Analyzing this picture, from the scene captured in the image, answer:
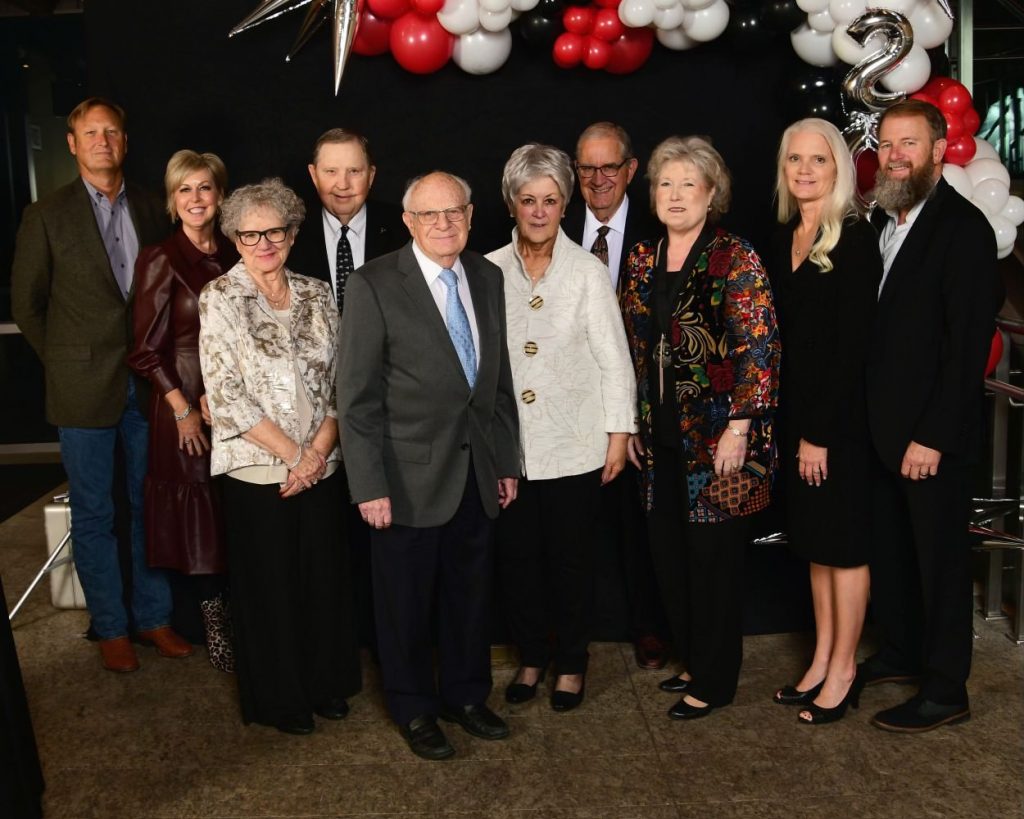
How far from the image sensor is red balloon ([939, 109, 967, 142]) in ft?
12.3

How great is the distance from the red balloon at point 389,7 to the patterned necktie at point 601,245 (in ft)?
3.23

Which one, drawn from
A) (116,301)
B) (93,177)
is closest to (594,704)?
(116,301)

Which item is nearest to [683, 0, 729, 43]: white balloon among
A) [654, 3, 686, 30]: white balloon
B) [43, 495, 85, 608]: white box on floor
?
[654, 3, 686, 30]: white balloon

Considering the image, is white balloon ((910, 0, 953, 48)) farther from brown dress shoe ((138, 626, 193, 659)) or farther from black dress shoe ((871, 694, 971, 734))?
brown dress shoe ((138, 626, 193, 659))

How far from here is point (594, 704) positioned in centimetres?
372

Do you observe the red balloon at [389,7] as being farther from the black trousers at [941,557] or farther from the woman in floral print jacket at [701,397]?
the black trousers at [941,557]

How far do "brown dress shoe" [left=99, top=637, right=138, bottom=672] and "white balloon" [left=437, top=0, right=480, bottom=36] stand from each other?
248 cm

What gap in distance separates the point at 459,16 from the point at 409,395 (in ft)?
4.48

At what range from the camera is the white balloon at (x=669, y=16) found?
3.71 meters

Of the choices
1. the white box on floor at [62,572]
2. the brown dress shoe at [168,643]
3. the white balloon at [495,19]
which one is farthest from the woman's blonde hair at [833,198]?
the white box on floor at [62,572]

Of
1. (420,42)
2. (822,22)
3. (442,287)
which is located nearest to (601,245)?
(442,287)

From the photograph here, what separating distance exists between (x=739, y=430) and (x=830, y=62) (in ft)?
4.59

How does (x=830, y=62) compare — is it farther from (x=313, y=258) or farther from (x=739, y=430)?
(x=313, y=258)

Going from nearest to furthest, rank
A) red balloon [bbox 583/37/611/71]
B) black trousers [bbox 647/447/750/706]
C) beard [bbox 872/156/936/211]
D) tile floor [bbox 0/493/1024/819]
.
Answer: tile floor [bbox 0/493/1024/819], beard [bbox 872/156/936/211], black trousers [bbox 647/447/750/706], red balloon [bbox 583/37/611/71]
